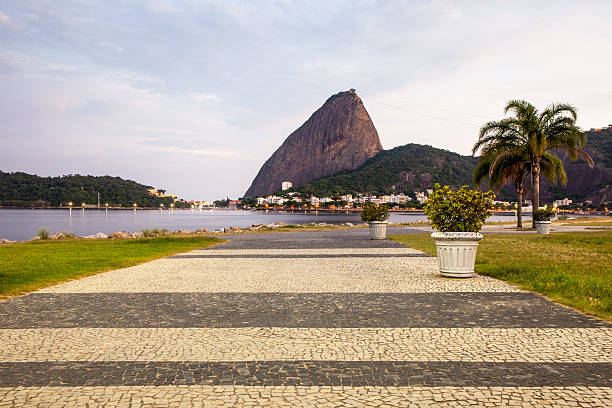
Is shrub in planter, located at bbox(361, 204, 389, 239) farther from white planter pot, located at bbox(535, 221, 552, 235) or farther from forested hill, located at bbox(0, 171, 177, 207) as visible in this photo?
forested hill, located at bbox(0, 171, 177, 207)

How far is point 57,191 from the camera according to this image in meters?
163

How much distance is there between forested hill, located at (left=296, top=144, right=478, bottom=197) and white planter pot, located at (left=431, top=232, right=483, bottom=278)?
439 feet

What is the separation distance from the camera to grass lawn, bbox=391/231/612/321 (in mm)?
6487

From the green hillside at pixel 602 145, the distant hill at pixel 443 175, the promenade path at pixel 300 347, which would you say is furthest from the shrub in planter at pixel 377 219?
the green hillside at pixel 602 145

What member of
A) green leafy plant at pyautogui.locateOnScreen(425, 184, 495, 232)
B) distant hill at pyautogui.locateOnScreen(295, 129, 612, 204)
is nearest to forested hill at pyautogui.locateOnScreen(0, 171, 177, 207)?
distant hill at pyautogui.locateOnScreen(295, 129, 612, 204)

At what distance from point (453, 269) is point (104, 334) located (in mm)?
6965

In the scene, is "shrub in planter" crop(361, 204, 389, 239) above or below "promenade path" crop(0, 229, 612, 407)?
above

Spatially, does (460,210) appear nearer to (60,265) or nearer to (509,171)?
(60,265)

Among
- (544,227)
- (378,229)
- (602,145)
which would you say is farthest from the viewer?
(602,145)

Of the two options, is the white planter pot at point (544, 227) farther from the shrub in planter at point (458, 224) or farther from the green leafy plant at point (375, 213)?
the shrub in planter at point (458, 224)

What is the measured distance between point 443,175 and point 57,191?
148 m

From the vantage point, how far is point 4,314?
580 cm

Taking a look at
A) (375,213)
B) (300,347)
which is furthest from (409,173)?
(300,347)

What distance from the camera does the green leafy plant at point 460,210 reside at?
30.0 ft
